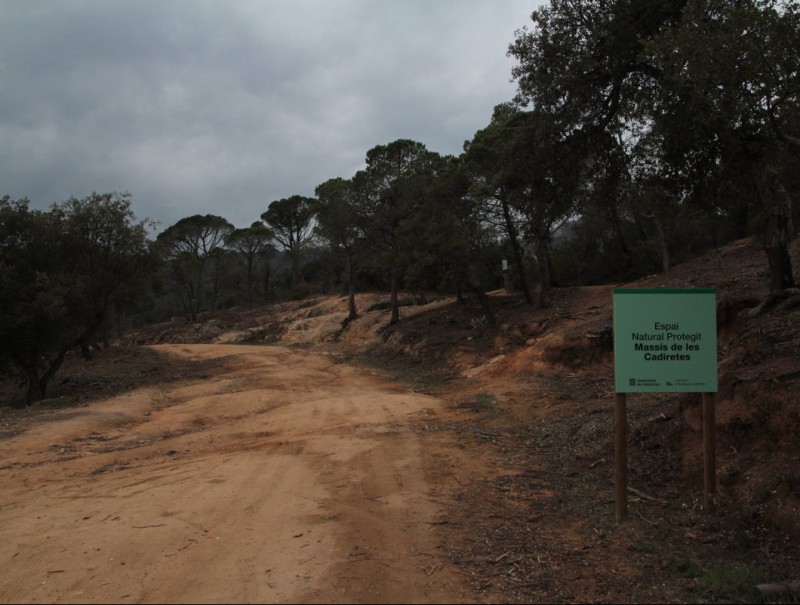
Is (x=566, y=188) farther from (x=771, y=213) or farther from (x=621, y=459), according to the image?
(x=621, y=459)

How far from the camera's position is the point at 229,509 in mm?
5922

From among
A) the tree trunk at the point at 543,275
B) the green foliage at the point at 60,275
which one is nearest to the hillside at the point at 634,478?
the green foliage at the point at 60,275

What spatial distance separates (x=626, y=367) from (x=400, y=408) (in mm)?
8051

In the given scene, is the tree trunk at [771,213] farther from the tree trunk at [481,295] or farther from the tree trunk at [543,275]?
the tree trunk at [481,295]

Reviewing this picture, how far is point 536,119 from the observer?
441 inches

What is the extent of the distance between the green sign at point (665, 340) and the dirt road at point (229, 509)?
2415 millimetres

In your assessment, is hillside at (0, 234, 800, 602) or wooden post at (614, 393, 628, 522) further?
wooden post at (614, 393, 628, 522)

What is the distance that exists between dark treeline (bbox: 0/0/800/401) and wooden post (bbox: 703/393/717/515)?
368 centimetres

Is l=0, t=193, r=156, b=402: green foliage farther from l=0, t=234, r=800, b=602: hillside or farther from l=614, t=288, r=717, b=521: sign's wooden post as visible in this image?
l=614, t=288, r=717, b=521: sign's wooden post

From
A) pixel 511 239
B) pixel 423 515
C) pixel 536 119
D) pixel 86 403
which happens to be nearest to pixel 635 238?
pixel 511 239

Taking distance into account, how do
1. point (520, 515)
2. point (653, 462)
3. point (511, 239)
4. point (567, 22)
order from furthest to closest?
point (511, 239) < point (567, 22) < point (653, 462) < point (520, 515)

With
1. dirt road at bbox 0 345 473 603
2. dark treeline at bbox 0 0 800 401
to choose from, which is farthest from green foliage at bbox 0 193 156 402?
dirt road at bbox 0 345 473 603

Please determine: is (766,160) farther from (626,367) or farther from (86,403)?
(86,403)

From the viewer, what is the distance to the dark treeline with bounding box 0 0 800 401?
23.7ft
